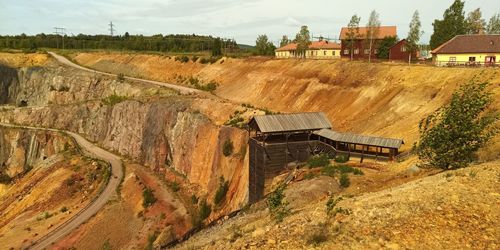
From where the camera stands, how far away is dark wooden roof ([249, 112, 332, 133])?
1390 inches

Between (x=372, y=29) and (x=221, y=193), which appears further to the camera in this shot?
(x=372, y=29)

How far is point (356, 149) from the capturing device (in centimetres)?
3716

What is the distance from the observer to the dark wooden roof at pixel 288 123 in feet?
116

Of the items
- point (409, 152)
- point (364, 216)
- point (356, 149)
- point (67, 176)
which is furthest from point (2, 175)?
point (364, 216)

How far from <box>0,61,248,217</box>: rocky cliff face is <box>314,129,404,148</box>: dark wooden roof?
9.25 meters

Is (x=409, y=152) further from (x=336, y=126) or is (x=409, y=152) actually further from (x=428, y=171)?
(x=336, y=126)

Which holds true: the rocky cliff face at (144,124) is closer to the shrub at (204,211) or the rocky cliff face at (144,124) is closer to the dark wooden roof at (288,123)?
the shrub at (204,211)

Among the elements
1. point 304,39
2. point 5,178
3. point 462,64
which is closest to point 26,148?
point 5,178

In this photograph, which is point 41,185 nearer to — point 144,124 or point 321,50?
point 144,124

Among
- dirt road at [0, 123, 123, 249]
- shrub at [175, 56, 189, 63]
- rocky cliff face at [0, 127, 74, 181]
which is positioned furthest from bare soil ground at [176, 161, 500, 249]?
shrub at [175, 56, 189, 63]

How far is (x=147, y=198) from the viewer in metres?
47.2

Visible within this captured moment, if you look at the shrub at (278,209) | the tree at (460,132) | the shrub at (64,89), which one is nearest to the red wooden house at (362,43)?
the tree at (460,132)

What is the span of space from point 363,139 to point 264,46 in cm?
8683

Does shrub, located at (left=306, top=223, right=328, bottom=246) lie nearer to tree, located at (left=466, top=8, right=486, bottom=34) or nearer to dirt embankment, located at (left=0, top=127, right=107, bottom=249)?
dirt embankment, located at (left=0, top=127, right=107, bottom=249)
